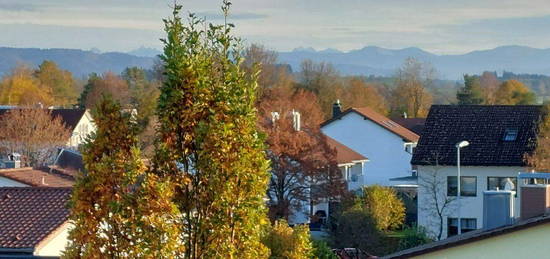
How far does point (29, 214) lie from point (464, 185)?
27.6m

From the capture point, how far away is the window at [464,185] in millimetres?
52625

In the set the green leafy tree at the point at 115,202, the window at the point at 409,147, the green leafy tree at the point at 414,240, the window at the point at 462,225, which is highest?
the green leafy tree at the point at 115,202

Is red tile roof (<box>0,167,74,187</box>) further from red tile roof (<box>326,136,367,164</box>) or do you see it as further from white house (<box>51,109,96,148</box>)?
white house (<box>51,109,96,148</box>)

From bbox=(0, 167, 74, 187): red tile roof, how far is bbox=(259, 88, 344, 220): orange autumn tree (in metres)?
9.60

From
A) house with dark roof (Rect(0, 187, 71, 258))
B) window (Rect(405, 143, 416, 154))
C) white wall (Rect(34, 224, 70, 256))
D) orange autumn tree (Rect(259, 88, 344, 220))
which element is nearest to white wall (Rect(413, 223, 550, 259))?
house with dark roof (Rect(0, 187, 71, 258))

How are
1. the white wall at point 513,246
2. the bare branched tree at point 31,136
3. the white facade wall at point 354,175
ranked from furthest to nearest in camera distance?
the bare branched tree at point 31,136 → the white facade wall at point 354,175 → the white wall at point 513,246

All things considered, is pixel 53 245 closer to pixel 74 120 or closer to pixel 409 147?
pixel 409 147

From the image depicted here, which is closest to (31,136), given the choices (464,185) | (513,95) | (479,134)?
(479,134)

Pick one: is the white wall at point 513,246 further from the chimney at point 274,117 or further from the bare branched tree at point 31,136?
the bare branched tree at point 31,136

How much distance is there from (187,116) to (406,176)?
63.1 meters

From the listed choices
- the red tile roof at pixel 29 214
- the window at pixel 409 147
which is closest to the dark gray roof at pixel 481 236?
the red tile roof at pixel 29 214

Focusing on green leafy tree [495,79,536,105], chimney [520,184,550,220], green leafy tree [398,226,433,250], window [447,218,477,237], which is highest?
green leafy tree [495,79,536,105]

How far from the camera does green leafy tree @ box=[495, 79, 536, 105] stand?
352ft

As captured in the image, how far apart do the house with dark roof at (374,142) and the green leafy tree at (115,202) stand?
63.0 m
